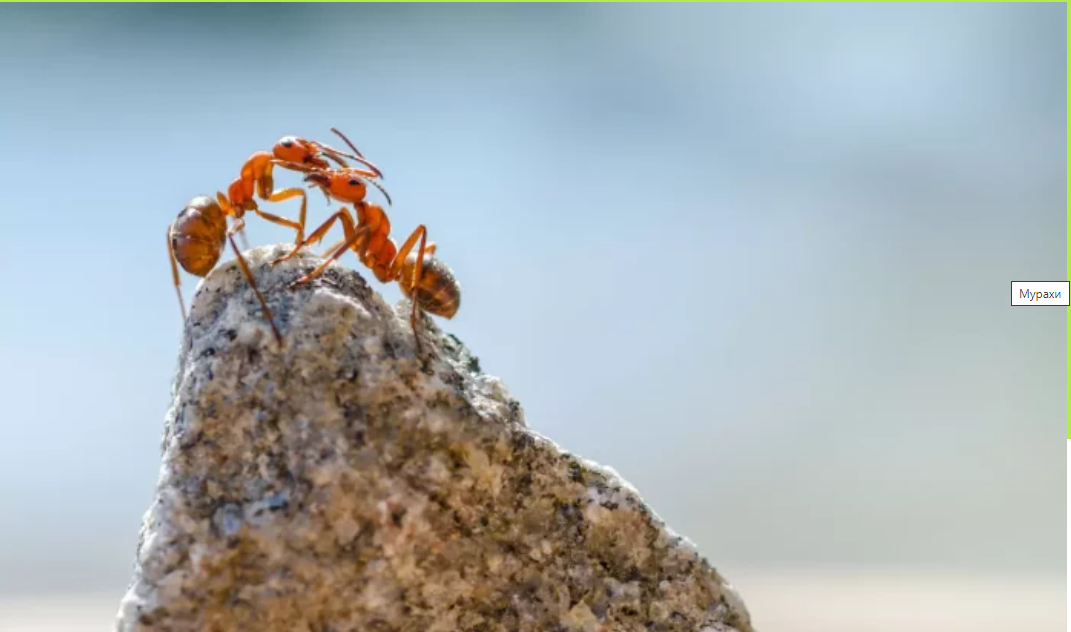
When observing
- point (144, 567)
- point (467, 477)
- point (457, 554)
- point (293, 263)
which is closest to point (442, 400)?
point (467, 477)

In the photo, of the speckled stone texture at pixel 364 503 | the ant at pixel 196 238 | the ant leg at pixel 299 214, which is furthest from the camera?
the ant leg at pixel 299 214

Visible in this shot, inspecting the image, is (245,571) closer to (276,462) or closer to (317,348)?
(276,462)

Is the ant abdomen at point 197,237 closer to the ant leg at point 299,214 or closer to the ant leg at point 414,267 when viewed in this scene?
the ant leg at point 299,214

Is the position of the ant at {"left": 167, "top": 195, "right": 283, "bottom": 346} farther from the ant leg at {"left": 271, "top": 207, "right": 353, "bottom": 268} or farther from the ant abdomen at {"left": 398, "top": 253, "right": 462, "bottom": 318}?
the ant abdomen at {"left": 398, "top": 253, "right": 462, "bottom": 318}

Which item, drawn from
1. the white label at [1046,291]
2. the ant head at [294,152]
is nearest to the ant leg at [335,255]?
the ant head at [294,152]

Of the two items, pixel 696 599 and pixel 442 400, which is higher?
pixel 442 400

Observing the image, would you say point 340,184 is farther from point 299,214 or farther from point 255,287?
point 255,287

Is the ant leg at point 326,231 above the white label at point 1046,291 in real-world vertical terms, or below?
below
